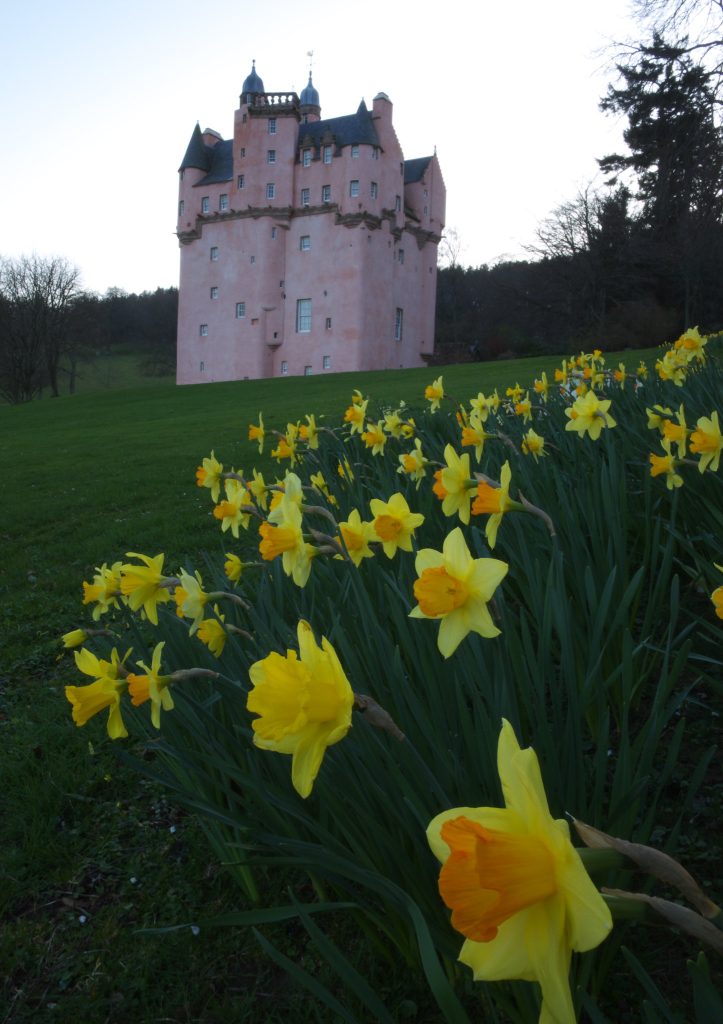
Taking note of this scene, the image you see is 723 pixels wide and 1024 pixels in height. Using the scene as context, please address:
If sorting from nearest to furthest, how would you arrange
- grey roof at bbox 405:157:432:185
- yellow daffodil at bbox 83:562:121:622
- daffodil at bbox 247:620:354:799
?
daffodil at bbox 247:620:354:799
yellow daffodil at bbox 83:562:121:622
grey roof at bbox 405:157:432:185

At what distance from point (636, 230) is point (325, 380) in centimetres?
1563

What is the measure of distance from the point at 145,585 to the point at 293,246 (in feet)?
116

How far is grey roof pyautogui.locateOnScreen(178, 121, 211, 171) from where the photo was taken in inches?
1439

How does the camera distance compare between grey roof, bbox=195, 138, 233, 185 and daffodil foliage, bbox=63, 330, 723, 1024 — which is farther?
grey roof, bbox=195, 138, 233, 185

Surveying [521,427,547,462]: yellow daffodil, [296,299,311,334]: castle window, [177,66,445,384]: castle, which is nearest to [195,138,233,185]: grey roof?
[177,66,445,384]: castle

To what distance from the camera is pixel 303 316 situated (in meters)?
34.6

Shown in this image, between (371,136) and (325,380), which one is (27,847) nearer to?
(325,380)

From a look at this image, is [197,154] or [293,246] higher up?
[197,154]

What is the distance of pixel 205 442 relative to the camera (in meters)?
11.6

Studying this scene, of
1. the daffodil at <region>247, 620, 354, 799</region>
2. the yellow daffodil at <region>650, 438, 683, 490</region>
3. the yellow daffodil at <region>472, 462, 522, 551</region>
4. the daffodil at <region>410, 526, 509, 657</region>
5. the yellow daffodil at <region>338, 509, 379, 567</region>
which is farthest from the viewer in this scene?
the yellow daffodil at <region>650, 438, 683, 490</region>

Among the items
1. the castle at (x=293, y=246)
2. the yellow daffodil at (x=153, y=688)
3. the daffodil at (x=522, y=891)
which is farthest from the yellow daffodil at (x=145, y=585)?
the castle at (x=293, y=246)

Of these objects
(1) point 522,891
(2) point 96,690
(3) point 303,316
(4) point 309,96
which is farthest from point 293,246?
(1) point 522,891

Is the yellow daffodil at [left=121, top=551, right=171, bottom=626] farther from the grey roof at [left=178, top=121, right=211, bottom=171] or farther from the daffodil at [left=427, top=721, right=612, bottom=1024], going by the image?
the grey roof at [left=178, top=121, right=211, bottom=171]

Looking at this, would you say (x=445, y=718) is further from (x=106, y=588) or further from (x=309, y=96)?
(x=309, y=96)
